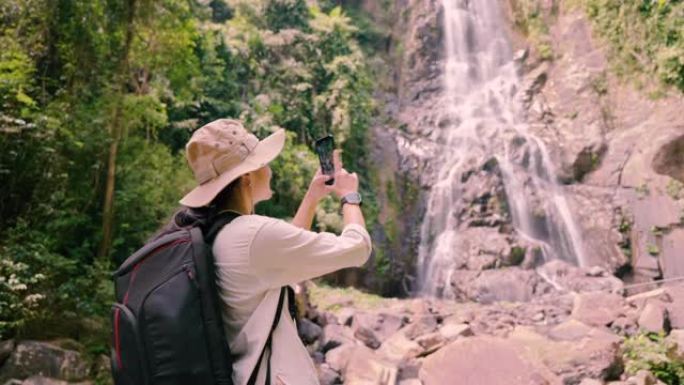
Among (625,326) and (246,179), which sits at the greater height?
(246,179)

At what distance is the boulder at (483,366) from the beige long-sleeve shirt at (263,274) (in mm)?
3847

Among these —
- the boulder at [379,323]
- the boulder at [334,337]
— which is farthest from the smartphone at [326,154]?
the boulder at [379,323]

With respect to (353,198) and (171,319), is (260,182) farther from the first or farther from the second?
(171,319)

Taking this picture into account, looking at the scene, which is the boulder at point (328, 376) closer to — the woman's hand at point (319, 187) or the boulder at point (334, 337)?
the boulder at point (334, 337)

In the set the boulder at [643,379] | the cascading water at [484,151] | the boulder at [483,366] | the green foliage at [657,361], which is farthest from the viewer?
the cascading water at [484,151]

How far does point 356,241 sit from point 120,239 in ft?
19.6

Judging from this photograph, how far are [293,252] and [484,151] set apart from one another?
14590 mm

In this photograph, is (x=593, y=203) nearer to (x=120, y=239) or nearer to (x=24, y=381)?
(x=120, y=239)

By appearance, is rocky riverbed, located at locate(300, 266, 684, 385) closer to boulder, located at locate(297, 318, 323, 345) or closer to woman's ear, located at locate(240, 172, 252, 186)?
boulder, located at locate(297, 318, 323, 345)

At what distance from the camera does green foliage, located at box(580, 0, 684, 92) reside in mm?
9695

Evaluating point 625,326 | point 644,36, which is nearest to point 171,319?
point 625,326

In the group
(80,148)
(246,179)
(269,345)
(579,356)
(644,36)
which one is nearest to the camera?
(269,345)

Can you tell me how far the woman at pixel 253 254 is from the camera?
1.37 metres

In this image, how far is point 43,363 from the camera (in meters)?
4.67
